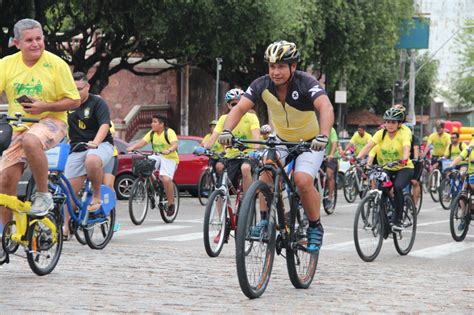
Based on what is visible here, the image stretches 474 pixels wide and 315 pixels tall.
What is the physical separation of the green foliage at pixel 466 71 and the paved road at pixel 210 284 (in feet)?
194

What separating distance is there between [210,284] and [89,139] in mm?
4010

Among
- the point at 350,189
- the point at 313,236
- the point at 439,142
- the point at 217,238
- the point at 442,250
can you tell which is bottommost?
the point at 350,189

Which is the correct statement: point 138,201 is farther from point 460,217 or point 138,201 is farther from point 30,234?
point 30,234

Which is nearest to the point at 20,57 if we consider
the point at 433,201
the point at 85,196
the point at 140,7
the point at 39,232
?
the point at 39,232

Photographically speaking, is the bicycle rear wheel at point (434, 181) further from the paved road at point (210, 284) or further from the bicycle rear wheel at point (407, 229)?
the bicycle rear wheel at point (407, 229)

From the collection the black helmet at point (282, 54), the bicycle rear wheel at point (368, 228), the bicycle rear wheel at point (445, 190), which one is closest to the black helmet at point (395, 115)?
the bicycle rear wheel at point (368, 228)

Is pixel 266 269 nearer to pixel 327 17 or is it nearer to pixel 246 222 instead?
pixel 246 222

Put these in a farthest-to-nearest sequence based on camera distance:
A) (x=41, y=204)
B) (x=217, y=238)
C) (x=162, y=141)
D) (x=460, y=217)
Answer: (x=162, y=141), (x=460, y=217), (x=217, y=238), (x=41, y=204)

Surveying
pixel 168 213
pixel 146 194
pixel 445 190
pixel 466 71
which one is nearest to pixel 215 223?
pixel 146 194

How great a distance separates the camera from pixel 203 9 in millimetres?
29281

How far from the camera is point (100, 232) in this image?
11891 mm

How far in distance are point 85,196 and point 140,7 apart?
57.0 ft

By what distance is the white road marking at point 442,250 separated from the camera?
13484mm

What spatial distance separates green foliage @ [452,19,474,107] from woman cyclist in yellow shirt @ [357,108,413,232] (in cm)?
5675
